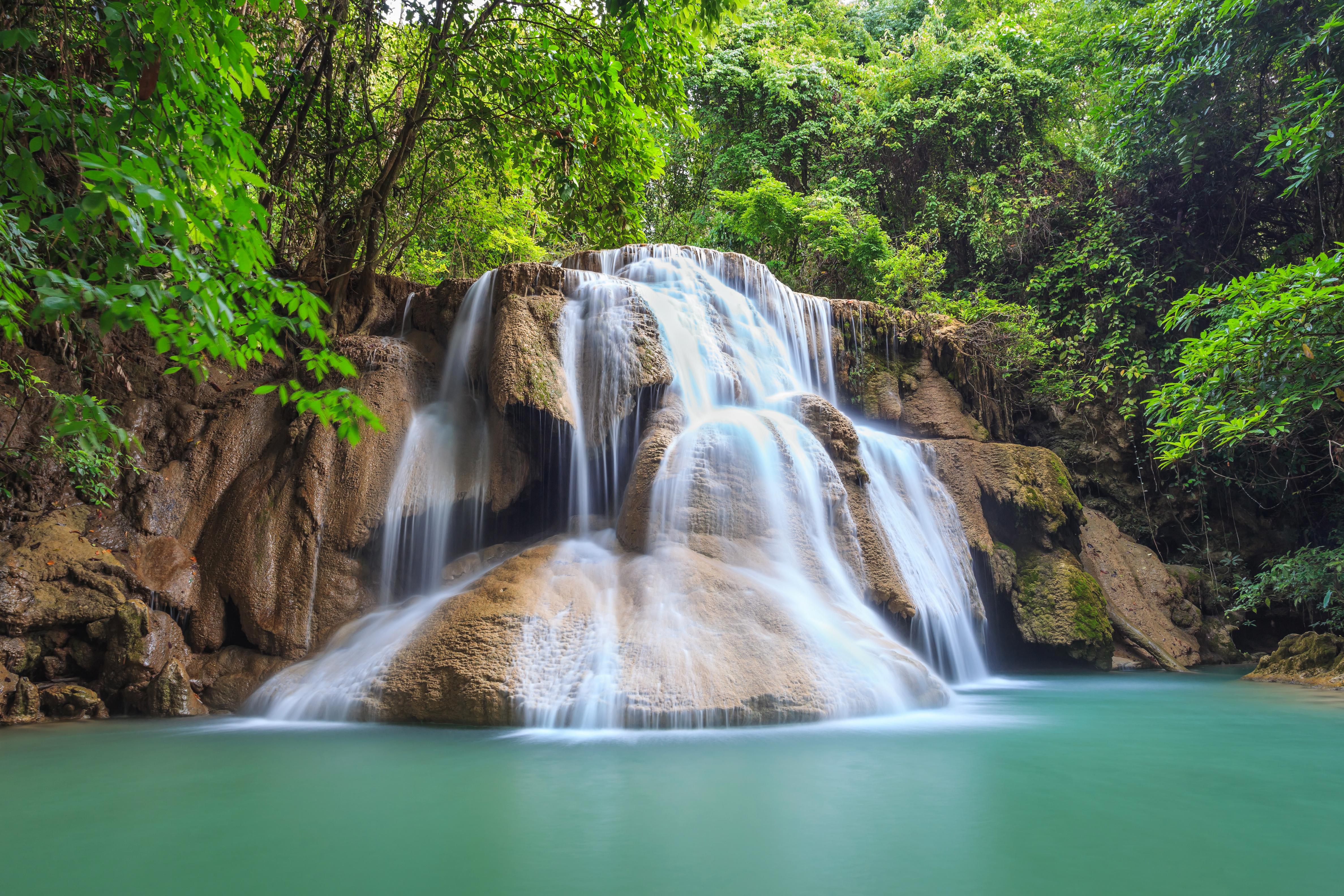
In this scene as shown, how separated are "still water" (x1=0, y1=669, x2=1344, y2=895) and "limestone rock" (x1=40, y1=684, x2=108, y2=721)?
0.59 meters

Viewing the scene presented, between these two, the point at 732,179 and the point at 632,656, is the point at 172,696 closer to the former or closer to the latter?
the point at 632,656

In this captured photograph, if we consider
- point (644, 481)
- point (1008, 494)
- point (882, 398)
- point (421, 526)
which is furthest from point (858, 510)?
point (421, 526)

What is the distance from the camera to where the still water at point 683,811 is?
2572 millimetres

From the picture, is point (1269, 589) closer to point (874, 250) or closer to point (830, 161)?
point (874, 250)

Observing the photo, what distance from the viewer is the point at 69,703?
237 inches

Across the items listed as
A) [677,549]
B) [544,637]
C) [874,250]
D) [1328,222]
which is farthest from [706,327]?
[1328,222]

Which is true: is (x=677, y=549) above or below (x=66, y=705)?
above

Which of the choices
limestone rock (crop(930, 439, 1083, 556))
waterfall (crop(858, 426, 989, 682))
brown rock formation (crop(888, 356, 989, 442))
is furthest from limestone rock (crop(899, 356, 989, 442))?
waterfall (crop(858, 426, 989, 682))

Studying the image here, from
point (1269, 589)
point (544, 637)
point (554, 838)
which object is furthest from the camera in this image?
point (1269, 589)

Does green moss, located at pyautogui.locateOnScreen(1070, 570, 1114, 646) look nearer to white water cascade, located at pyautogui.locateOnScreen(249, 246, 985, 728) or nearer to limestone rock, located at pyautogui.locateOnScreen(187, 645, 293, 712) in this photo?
white water cascade, located at pyautogui.locateOnScreen(249, 246, 985, 728)

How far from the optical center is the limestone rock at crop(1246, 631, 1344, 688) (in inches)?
329

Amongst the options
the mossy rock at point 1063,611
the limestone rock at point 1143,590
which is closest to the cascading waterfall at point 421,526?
the mossy rock at point 1063,611

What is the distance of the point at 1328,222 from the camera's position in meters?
11.9

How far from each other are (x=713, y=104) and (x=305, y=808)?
738 inches
